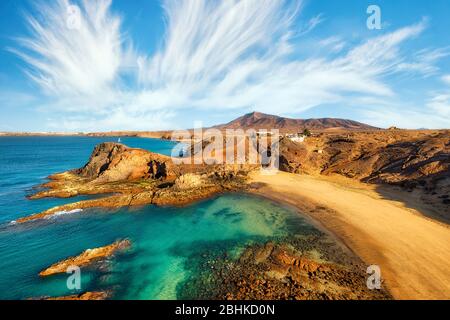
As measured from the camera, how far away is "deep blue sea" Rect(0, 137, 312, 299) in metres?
15.5

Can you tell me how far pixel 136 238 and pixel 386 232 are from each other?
2042cm

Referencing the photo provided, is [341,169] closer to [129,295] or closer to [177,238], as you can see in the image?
[177,238]

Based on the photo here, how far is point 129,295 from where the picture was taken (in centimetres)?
1453

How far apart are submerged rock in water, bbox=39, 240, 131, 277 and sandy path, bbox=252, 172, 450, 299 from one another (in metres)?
17.5

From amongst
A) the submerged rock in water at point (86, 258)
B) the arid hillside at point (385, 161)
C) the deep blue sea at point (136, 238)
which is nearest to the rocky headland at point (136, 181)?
the deep blue sea at point (136, 238)

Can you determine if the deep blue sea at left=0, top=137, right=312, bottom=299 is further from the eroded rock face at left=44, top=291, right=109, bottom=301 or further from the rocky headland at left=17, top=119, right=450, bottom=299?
the rocky headland at left=17, top=119, right=450, bottom=299

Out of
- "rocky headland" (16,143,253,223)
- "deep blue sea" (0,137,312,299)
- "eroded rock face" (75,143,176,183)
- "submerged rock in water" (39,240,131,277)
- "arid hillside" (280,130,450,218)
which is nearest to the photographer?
"deep blue sea" (0,137,312,299)

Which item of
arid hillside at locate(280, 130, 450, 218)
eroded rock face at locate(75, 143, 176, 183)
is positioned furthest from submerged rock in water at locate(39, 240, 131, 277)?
arid hillside at locate(280, 130, 450, 218)

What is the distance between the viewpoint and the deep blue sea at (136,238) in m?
15.5

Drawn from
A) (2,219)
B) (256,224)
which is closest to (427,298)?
(256,224)

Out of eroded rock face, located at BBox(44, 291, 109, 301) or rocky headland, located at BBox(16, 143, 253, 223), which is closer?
eroded rock face, located at BBox(44, 291, 109, 301)

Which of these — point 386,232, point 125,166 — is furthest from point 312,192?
point 125,166

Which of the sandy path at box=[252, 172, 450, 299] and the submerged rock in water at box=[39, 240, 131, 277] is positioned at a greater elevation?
the sandy path at box=[252, 172, 450, 299]
